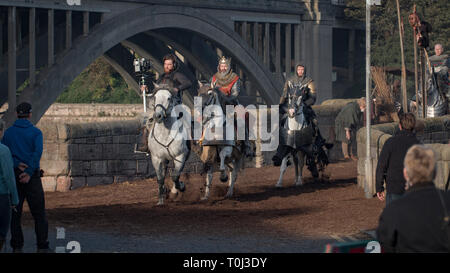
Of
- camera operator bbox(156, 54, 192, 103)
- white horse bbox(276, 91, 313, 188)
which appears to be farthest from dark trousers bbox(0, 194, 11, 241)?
white horse bbox(276, 91, 313, 188)

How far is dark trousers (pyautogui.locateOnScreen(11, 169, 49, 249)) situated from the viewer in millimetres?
10312

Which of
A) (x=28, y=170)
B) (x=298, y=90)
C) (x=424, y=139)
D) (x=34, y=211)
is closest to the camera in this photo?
(x=28, y=170)

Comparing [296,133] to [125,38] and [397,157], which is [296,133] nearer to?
[397,157]

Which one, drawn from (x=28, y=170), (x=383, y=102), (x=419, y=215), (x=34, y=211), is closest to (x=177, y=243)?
(x=34, y=211)

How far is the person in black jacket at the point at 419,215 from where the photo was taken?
5.87m

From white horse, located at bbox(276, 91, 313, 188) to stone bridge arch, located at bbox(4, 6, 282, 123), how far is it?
16.1 meters

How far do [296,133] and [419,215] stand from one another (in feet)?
40.9

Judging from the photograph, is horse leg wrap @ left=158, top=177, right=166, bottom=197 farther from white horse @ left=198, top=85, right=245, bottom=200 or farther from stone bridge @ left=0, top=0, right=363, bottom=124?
stone bridge @ left=0, top=0, right=363, bottom=124

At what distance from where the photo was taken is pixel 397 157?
9.40 metres

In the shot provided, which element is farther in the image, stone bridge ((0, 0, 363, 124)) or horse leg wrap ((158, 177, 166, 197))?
stone bridge ((0, 0, 363, 124))

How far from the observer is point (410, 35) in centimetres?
5247
